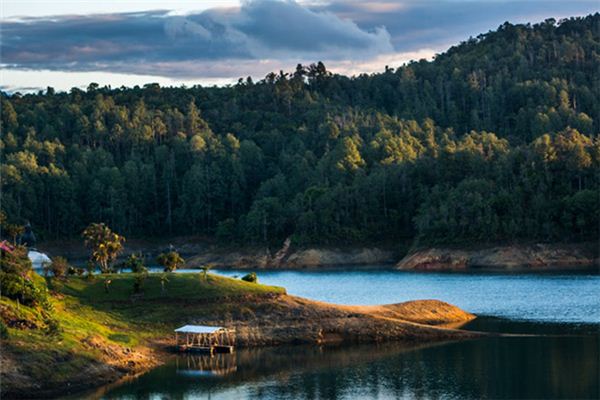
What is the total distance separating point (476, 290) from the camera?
374 ft

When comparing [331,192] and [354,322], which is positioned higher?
[331,192]

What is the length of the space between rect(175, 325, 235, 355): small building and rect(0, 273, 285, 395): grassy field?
134 centimetres

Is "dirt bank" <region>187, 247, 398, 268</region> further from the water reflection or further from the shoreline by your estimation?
the water reflection

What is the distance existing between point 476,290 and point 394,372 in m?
49.1

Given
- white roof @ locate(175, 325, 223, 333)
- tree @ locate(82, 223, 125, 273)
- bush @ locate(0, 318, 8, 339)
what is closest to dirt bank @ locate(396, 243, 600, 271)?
tree @ locate(82, 223, 125, 273)

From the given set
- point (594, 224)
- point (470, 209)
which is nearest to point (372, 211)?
point (470, 209)

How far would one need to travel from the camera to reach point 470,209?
160 metres

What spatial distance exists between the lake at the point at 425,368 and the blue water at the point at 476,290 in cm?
61

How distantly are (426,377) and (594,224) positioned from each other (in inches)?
3709

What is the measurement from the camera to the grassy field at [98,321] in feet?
205

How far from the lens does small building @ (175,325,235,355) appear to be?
75.1 m

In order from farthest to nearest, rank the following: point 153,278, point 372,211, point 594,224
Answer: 1. point 372,211
2. point 594,224
3. point 153,278

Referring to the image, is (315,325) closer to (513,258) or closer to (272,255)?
(513,258)

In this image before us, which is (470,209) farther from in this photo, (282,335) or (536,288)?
(282,335)
